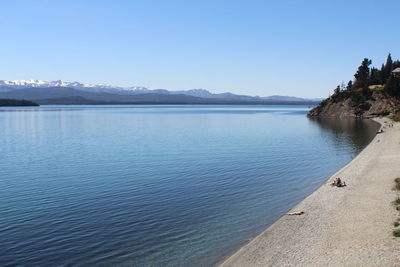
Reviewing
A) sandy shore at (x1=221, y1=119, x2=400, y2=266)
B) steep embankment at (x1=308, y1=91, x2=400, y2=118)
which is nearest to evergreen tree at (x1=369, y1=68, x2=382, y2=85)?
steep embankment at (x1=308, y1=91, x2=400, y2=118)

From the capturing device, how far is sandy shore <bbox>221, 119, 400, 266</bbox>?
17267mm

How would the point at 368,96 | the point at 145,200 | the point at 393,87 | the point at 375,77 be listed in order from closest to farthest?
1. the point at 145,200
2. the point at 393,87
3. the point at 368,96
4. the point at 375,77

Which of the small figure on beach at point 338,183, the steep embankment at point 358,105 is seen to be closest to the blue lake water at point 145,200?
the small figure on beach at point 338,183

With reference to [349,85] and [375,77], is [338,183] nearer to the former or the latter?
[375,77]

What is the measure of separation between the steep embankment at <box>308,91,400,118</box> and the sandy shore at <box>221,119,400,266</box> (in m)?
110

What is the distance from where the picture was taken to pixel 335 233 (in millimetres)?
20656

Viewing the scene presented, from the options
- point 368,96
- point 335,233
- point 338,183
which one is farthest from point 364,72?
point 335,233

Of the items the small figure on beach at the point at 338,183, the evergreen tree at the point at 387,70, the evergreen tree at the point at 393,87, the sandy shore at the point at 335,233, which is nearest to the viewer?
the sandy shore at the point at 335,233

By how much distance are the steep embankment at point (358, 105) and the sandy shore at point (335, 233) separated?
109524mm

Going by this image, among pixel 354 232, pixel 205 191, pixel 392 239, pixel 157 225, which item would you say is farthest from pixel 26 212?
pixel 392 239

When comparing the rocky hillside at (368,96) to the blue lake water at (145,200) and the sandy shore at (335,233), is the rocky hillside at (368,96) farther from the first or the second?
the sandy shore at (335,233)

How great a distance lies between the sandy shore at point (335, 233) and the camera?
17.3m

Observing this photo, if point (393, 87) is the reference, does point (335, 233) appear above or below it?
below

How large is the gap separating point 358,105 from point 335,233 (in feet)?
454
